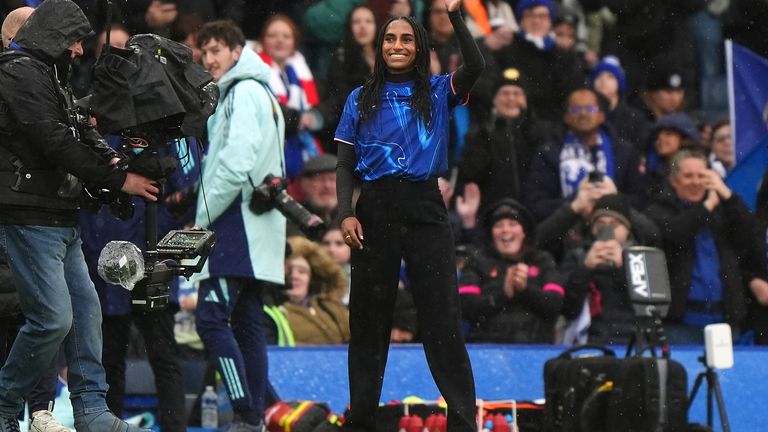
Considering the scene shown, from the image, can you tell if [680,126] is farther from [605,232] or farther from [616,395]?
[616,395]

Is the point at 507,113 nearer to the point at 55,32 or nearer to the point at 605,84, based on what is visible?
the point at 605,84

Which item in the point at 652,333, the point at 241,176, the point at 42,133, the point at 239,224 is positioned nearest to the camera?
the point at 42,133

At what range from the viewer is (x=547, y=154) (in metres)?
13.0

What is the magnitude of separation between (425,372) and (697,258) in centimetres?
251

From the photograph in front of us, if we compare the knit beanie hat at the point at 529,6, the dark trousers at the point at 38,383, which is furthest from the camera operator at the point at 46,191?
the knit beanie hat at the point at 529,6

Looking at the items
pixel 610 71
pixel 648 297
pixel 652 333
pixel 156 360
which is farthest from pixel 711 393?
pixel 610 71

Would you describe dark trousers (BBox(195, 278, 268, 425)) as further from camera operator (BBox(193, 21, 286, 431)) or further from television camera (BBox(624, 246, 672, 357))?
television camera (BBox(624, 246, 672, 357))

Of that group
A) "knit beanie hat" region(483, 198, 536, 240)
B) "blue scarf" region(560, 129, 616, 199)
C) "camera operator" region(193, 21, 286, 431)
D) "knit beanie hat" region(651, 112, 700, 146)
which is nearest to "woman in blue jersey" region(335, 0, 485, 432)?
"camera operator" region(193, 21, 286, 431)

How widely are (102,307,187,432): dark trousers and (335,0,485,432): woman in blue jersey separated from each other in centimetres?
137

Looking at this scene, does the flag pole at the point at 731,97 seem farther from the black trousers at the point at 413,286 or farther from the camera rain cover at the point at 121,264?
the camera rain cover at the point at 121,264

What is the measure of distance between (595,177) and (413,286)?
459 cm

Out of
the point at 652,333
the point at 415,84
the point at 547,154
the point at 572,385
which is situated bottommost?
the point at 572,385

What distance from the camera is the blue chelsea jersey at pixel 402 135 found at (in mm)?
8070

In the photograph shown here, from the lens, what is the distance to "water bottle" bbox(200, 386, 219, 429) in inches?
412
